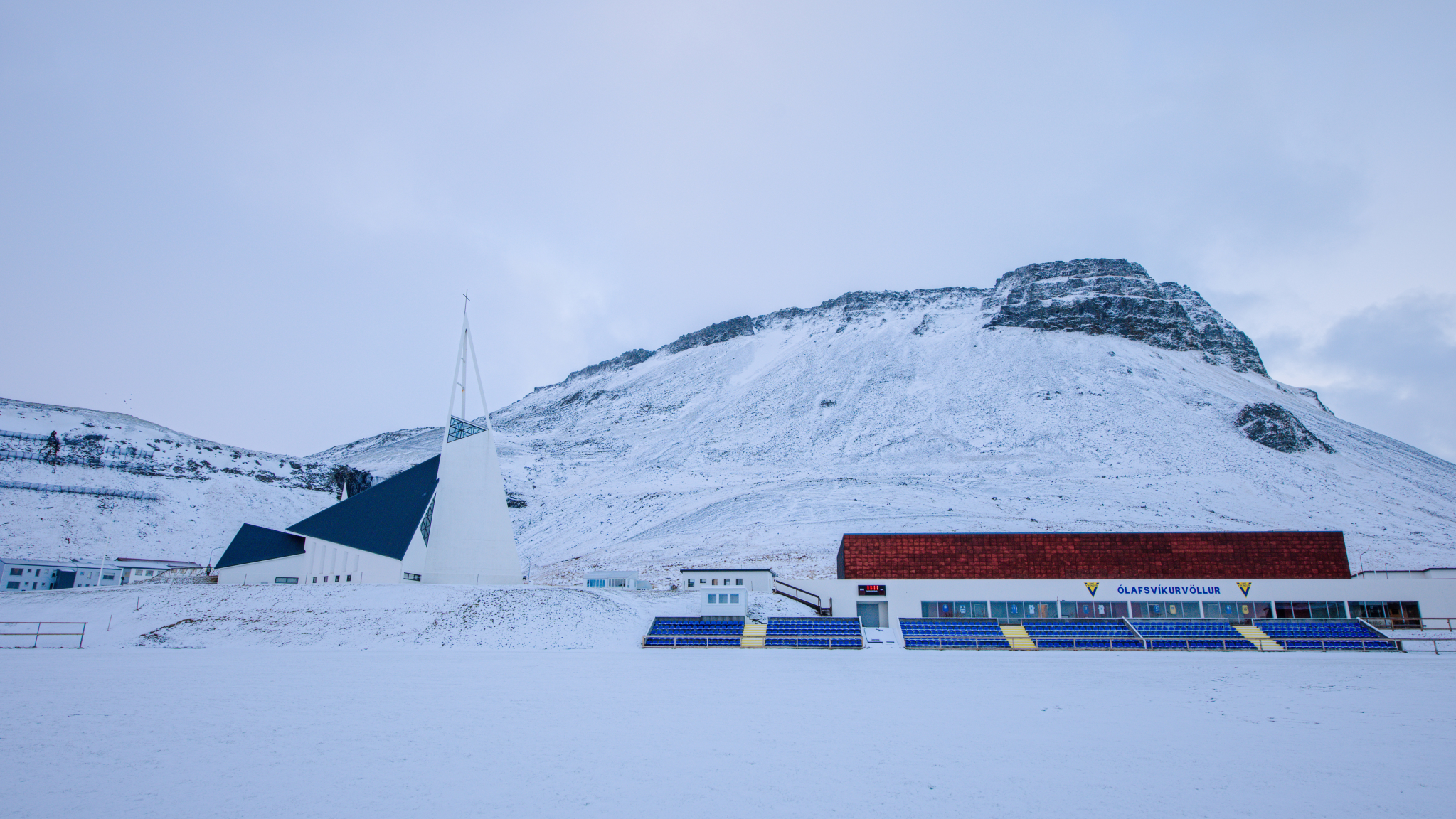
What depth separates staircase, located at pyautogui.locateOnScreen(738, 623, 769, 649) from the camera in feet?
107

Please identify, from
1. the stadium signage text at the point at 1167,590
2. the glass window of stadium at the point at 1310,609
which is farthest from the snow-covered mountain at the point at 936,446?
the glass window of stadium at the point at 1310,609

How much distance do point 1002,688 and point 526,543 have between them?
6804cm

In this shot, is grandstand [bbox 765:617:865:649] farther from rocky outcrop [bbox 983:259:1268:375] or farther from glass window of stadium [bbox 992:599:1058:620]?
rocky outcrop [bbox 983:259:1268:375]

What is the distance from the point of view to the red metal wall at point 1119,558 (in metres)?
38.2

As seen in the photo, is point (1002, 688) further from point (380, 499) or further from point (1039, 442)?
point (1039, 442)

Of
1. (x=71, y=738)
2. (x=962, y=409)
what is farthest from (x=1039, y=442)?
(x=71, y=738)

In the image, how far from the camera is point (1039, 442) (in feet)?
309

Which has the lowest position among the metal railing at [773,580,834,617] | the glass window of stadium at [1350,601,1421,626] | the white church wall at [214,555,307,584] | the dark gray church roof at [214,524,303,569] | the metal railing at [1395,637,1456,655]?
the metal railing at [1395,637,1456,655]

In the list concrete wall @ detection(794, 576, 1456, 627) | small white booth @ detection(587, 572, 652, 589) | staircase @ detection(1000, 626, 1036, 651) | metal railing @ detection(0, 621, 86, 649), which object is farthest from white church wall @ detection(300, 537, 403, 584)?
staircase @ detection(1000, 626, 1036, 651)

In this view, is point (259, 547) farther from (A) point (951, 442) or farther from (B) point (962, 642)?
(A) point (951, 442)

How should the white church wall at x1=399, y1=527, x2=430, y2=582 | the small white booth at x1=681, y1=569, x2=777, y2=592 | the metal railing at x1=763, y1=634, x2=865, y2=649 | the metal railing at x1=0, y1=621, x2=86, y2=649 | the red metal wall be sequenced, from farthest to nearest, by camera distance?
the small white booth at x1=681, y1=569, x2=777, y2=592
the white church wall at x1=399, y1=527, x2=430, y2=582
the red metal wall
the metal railing at x1=763, y1=634, x2=865, y2=649
the metal railing at x1=0, y1=621, x2=86, y2=649

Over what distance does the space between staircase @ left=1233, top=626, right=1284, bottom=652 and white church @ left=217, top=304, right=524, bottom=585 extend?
121 ft

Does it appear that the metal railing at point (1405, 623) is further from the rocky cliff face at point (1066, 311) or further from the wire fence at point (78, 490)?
the rocky cliff face at point (1066, 311)

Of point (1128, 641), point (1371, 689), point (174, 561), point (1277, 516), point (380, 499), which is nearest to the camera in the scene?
point (1371, 689)
